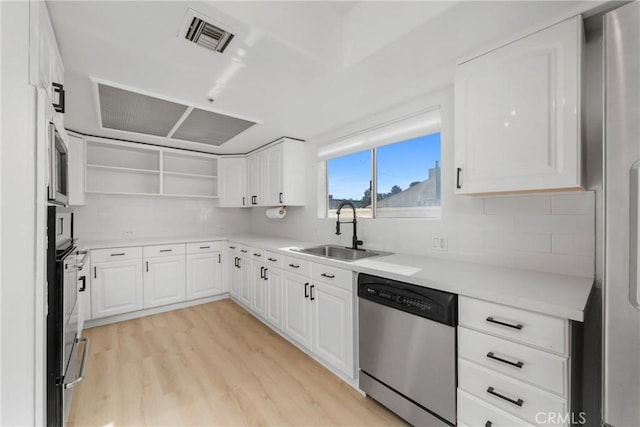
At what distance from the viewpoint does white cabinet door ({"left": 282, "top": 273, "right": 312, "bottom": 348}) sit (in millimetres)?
2322

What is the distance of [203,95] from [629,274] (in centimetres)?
257

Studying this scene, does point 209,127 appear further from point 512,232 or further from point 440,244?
point 512,232

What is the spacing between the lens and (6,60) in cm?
34

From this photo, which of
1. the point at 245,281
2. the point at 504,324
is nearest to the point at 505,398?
the point at 504,324

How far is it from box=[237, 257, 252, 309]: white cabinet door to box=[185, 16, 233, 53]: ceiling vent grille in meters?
2.34

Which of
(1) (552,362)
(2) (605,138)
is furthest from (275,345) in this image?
(2) (605,138)

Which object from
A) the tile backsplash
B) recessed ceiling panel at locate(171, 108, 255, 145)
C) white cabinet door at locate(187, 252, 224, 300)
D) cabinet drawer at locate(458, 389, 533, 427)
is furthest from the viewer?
white cabinet door at locate(187, 252, 224, 300)

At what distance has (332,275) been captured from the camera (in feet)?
6.79

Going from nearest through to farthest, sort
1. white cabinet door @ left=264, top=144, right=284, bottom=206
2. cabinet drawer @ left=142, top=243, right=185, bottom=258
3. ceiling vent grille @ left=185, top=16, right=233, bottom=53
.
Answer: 1. ceiling vent grille @ left=185, top=16, right=233, bottom=53
2. cabinet drawer @ left=142, top=243, right=185, bottom=258
3. white cabinet door @ left=264, top=144, right=284, bottom=206

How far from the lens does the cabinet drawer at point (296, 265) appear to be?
2320 millimetres

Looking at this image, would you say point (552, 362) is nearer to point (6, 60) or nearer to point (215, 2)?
point (6, 60)

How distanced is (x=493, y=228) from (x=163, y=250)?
138 inches

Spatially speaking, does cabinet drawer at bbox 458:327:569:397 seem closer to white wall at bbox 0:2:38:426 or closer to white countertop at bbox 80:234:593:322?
white countertop at bbox 80:234:593:322

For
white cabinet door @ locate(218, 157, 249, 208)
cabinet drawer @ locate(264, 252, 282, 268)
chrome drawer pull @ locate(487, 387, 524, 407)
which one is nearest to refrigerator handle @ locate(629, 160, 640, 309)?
chrome drawer pull @ locate(487, 387, 524, 407)
